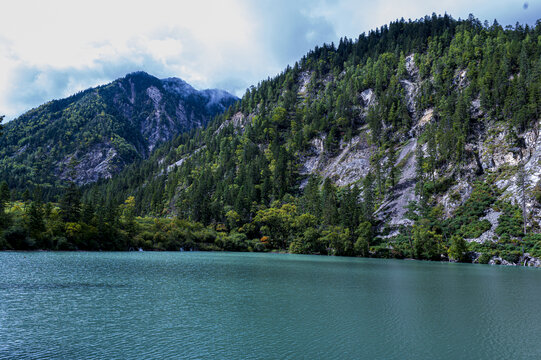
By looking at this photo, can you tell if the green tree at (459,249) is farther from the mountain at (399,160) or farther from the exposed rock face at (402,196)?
the exposed rock face at (402,196)

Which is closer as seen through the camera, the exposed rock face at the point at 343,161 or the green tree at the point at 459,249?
the green tree at the point at 459,249

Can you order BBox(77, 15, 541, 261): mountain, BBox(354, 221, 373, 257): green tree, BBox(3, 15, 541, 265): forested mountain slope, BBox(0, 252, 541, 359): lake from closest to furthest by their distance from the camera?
BBox(0, 252, 541, 359): lake → BBox(3, 15, 541, 265): forested mountain slope → BBox(77, 15, 541, 261): mountain → BBox(354, 221, 373, 257): green tree

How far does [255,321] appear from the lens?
20.2m

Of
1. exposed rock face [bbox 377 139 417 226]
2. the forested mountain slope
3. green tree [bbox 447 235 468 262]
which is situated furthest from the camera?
exposed rock face [bbox 377 139 417 226]

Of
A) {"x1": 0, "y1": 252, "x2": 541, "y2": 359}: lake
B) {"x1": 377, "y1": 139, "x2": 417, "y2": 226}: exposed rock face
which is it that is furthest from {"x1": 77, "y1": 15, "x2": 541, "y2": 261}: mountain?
{"x1": 0, "y1": 252, "x2": 541, "y2": 359}: lake

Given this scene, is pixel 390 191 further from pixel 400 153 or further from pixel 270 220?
pixel 270 220

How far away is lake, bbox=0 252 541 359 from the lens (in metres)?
15.1

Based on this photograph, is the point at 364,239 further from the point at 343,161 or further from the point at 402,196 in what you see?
the point at 343,161

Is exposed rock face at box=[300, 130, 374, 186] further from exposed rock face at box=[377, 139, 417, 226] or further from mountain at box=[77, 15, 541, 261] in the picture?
exposed rock face at box=[377, 139, 417, 226]

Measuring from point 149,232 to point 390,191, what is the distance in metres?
87.3

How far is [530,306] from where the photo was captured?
87.8 feet

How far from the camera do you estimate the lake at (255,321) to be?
15.1 metres

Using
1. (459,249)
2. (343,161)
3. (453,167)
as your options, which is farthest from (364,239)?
(343,161)

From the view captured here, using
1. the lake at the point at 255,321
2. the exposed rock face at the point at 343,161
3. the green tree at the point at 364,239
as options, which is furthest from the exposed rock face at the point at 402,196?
the lake at the point at 255,321
